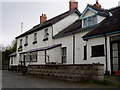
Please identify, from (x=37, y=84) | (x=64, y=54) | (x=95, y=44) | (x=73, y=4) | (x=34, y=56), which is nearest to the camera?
(x=37, y=84)

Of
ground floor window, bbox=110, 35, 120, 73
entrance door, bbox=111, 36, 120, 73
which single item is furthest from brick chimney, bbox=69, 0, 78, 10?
entrance door, bbox=111, 36, 120, 73

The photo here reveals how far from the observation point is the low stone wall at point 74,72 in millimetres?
12219

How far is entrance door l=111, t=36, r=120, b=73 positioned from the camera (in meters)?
13.9

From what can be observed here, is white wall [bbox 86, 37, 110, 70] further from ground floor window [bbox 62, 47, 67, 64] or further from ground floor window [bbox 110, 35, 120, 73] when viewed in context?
ground floor window [bbox 62, 47, 67, 64]

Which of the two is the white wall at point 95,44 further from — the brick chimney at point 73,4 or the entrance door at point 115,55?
the brick chimney at point 73,4

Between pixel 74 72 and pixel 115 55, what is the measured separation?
3.27m

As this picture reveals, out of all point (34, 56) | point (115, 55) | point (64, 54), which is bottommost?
point (34, 56)

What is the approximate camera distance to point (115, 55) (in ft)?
46.5

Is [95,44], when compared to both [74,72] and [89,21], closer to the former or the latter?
[74,72]

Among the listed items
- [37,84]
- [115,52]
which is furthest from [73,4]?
[37,84]

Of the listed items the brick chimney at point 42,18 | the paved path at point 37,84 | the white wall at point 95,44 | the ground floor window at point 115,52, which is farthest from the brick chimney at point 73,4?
the paved path at point 37,84

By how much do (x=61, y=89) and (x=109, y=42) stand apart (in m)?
6.15

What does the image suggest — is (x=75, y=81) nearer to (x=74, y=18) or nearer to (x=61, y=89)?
(x=61, y=89)

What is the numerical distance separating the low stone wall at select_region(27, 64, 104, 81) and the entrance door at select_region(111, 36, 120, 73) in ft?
7.31
